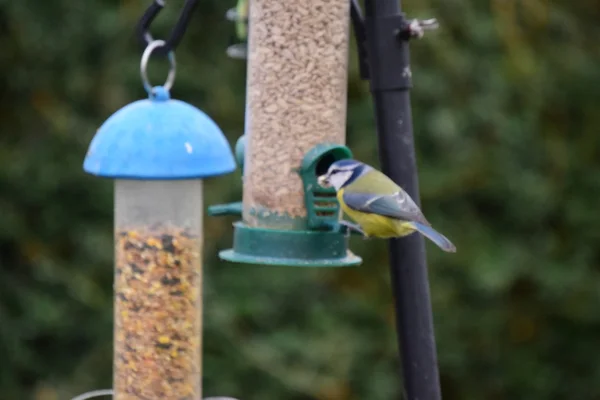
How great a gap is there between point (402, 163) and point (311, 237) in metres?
Result: 0.42

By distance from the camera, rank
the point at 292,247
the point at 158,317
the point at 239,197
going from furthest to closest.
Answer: the point at 239,197, the point at 292,247, the point at 158,317

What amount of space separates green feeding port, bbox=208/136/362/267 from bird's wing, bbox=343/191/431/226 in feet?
0.20

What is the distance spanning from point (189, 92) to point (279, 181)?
207 centimetres

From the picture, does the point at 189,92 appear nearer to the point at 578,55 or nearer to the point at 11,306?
the point at 11,306

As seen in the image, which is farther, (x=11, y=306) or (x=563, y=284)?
(x=563, y=284)

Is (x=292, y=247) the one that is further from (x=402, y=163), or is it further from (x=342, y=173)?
(x=402, y=163)

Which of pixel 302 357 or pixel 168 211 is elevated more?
pixel 168 211

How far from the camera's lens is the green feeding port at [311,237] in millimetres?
2744

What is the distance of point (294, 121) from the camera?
2.82 metres

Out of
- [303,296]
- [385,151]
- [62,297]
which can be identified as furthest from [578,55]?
[385,151]

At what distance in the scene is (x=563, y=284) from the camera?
5.36 m

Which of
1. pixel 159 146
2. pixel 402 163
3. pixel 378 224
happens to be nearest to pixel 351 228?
pixel 378 224

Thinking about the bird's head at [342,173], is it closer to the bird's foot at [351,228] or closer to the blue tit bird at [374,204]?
the blue tit bird at [374,204]

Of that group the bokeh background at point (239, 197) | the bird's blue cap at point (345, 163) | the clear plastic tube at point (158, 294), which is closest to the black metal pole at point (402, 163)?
the bird's blue cap at point (345, 163)
